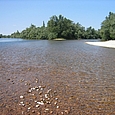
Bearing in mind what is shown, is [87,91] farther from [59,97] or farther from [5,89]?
[5,89]

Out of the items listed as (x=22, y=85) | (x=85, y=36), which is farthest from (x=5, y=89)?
(x=85, y=36)

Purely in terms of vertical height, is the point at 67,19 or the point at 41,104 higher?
the point at 67,19

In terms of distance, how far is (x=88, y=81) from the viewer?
29.4 ft

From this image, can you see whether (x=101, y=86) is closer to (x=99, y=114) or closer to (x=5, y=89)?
(x=99, y=114)


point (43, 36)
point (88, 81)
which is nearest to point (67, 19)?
point (43, 36)

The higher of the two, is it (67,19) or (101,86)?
(67,19)

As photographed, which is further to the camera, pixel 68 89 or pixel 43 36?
pixel 43 36

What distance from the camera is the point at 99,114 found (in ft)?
16.9

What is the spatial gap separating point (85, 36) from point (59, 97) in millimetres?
137786

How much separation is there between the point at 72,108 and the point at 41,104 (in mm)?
1173

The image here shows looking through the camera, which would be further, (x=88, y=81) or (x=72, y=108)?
(x=88, y=81)

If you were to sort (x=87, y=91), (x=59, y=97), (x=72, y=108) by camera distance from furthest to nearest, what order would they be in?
1. (x=87, y=91)
2. (x=59, y=97)
3. (x=72, y=108)

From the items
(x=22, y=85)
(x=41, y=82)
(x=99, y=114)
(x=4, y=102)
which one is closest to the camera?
(x=99, y=114)

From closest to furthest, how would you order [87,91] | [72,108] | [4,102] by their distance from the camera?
[72,108] → [4,102] → [87,91]
